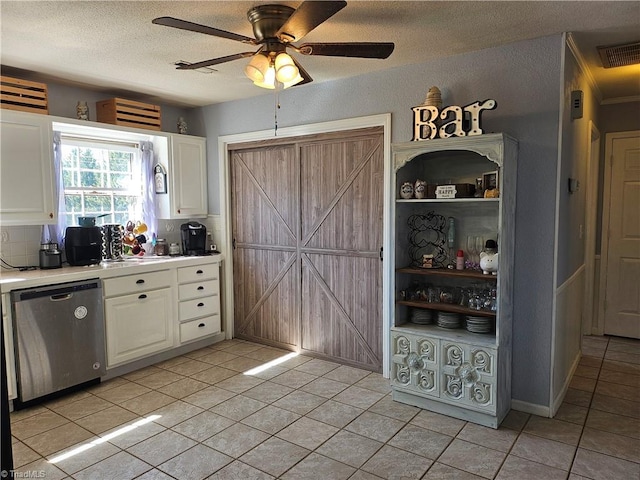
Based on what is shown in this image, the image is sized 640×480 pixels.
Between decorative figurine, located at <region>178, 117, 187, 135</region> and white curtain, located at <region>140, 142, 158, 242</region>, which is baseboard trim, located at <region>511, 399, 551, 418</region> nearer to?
white curtain, located at <region>140, 142, 158, 242</region>

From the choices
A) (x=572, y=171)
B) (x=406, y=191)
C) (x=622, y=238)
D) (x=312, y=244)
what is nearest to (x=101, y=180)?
(x=312, y=244)

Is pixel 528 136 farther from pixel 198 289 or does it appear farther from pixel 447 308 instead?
pixel 198 289

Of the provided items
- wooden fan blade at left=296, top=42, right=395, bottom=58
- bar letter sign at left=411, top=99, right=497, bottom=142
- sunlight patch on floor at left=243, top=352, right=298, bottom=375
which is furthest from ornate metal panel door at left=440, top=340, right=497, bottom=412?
wooden fan blade at left=296, top=42, right=395, bottom=58

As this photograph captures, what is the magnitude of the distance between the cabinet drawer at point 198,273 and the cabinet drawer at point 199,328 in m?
0.42

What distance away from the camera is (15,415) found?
3.14 metres

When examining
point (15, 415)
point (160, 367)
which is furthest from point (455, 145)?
point (15, 415)

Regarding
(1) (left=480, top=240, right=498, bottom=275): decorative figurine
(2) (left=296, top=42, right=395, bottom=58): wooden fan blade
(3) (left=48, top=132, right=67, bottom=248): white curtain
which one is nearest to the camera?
(2) (left=296, top=42, right=395, bottom=58): wooden fan blade

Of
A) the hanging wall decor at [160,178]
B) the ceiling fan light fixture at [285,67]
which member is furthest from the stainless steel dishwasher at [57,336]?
the ceiling fan light fixture at [285,67]

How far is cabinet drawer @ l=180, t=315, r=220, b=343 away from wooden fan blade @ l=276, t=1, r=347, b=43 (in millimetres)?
3007

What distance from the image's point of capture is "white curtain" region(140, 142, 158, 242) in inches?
180

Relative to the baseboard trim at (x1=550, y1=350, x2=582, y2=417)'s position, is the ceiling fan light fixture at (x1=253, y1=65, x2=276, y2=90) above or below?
above

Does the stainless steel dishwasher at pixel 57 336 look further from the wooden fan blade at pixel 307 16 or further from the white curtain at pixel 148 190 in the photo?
the wooden fan blade at pixel 307 16

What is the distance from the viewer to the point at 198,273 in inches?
177

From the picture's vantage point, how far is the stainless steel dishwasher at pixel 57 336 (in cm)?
315
